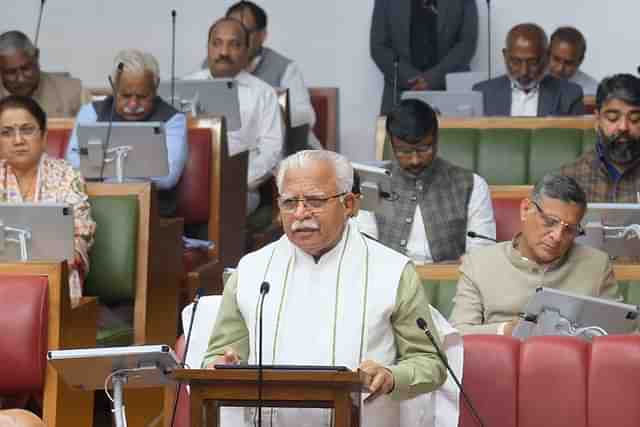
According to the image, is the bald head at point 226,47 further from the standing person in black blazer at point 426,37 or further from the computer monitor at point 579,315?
the computer monitor at point 579,315

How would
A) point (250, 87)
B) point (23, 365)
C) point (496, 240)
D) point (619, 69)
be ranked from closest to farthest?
1. point (23, 365)
2. point (496, 240)
3. point (250, 87)
4. point (619, 69)

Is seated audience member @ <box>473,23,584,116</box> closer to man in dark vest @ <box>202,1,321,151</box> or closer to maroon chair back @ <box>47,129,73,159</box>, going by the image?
man in dark vest @ <box>202,1,321,151</box>

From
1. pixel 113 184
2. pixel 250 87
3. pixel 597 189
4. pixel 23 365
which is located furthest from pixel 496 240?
pixel 250 87

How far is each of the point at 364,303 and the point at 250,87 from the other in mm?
4562

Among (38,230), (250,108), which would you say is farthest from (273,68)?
(38,230)

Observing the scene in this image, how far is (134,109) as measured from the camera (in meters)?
6.62

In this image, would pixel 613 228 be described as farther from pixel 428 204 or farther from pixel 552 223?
pixel 428 204

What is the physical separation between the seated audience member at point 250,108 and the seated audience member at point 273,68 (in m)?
0.76

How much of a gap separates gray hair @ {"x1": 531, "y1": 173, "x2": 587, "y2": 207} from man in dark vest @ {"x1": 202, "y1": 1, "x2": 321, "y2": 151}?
4.38 meters

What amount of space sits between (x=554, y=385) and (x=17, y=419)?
3.95 feet

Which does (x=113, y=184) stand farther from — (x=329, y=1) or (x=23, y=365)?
(x=329, y=1)

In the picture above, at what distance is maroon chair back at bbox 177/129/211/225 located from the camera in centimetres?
666

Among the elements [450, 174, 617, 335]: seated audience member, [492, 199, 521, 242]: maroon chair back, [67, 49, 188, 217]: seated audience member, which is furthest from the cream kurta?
[67, 49, 188, 217]: seated audience member

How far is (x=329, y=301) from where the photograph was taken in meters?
3.50
